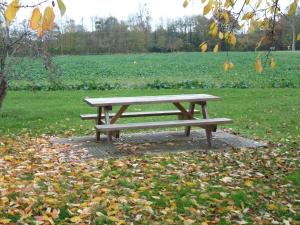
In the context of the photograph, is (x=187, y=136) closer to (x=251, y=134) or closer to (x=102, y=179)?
(x=251, y=134)

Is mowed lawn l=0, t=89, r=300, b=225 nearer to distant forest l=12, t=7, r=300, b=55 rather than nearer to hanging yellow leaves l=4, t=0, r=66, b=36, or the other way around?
hanging yellow leaves l=4, t=0, r=66, b=36

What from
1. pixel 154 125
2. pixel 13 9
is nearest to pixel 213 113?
pixel 154 125

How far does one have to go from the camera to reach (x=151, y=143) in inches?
321

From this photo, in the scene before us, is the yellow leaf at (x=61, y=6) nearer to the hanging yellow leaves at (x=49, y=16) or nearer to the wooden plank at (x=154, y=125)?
the hanging yellow leaves at (x=49, y=16)

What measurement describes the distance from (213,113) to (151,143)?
4.46 meters

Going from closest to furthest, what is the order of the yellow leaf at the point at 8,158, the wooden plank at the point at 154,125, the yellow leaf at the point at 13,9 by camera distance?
the yellow leaf at the point at 13,9 < the yellow leaf at the point at 8,158 < the wooden plank at the point at 154,125

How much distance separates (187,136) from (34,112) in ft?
19.2

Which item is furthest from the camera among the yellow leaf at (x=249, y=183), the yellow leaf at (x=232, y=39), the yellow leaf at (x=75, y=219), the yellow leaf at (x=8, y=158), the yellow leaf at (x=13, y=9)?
the yellow leaf at (x=8, y=158)

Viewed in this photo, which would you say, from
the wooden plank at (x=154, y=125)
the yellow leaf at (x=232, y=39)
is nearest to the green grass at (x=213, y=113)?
the wooden plank at (x=154, y=125)

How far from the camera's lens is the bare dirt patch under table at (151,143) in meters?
7.46

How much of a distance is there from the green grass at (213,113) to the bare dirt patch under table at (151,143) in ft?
2.62

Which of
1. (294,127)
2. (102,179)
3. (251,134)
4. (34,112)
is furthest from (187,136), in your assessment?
(34,112)

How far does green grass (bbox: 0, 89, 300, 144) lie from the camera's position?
32.0 ft

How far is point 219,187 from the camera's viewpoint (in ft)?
17.4
